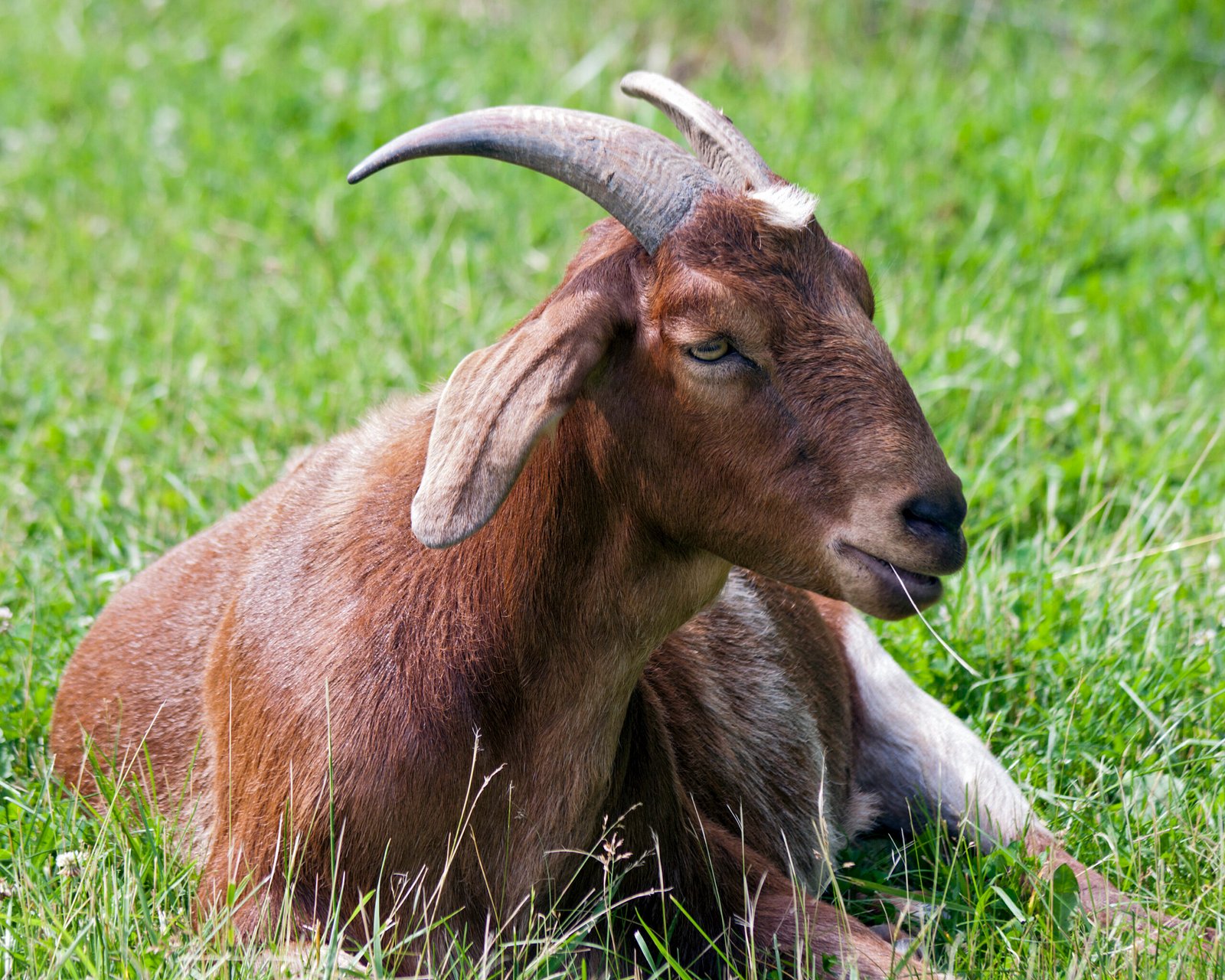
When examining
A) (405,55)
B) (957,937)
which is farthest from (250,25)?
(957,937)

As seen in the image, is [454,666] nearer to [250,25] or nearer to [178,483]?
[178,483]

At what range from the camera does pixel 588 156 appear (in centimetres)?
301

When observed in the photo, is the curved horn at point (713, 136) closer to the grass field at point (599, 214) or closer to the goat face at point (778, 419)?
the goat face at point (778, 419)

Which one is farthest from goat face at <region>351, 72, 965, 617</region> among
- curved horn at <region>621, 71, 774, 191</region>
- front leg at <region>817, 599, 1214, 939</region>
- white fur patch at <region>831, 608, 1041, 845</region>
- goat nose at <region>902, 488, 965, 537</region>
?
white fur patch at <region>831, 608, 1041, 845</region>

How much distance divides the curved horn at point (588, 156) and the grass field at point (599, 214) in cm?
155

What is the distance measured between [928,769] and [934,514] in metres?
1.64

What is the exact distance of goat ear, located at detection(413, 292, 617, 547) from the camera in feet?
9.12

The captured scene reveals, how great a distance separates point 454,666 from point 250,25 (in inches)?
269

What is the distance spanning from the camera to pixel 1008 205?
698 centimetres

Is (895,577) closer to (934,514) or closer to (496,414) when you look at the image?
(934,514)

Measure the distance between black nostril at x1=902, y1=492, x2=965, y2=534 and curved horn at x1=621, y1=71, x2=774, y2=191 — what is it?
743 mm

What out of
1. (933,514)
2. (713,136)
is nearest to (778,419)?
(933,514)

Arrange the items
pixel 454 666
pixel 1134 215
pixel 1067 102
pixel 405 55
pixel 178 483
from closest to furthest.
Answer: pixel 454 666
pixel 178 483
pixel 1134 215
pixel 1067 102
pixel 405 55

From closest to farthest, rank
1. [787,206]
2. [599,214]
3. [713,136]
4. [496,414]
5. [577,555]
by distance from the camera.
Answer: [496,414]
[787,206]
[577,555]
[713,136]
[599,214]
